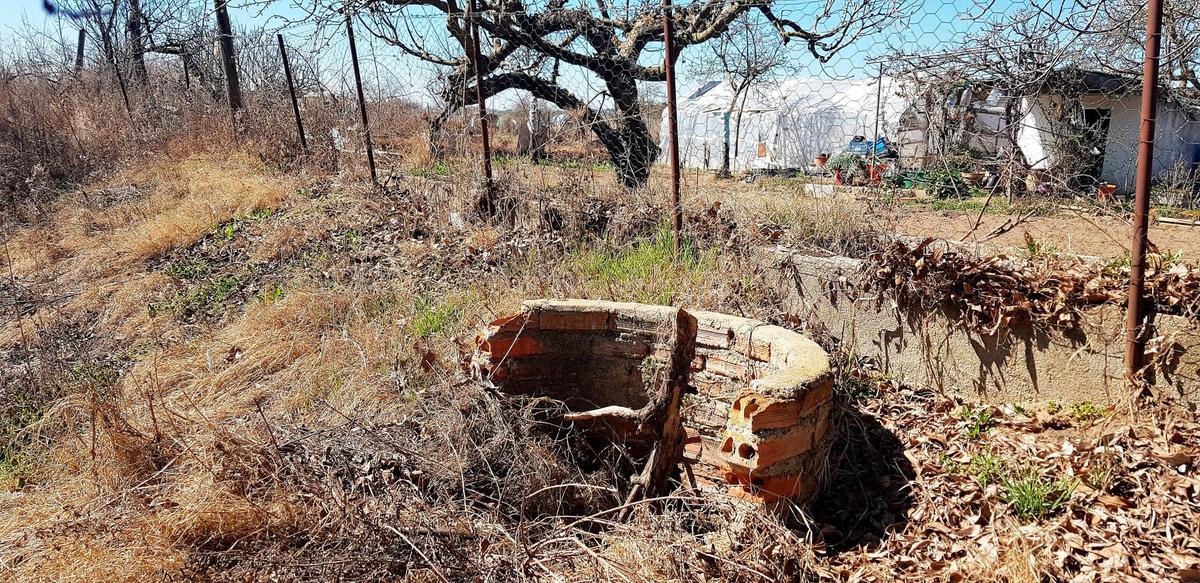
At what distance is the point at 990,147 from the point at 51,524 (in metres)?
8.29

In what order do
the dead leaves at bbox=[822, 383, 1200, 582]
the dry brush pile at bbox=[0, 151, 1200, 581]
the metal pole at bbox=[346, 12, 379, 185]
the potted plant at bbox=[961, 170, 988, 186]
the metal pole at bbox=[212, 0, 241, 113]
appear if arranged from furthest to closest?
1. the metal pole at bbox=[212, 0, 241, 113]
2. the potted plant at bbox=[961, 170, 988, 186]
3. the metal pole at bbox=[346, 12, 379, 185]
4. the dry brush pile at bbox=[0, 151, 1200, 581]
5. the dead leaves at bbox=[822, 383, 1200, 582]

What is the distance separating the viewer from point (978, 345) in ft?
12.7

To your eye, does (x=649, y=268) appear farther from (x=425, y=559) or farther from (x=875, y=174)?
(x=425, y=559)

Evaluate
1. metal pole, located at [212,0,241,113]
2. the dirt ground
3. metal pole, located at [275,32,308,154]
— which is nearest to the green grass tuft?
the dirt ground

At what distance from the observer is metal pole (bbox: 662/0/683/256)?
4.84m

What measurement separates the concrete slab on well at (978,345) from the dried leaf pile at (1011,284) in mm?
62

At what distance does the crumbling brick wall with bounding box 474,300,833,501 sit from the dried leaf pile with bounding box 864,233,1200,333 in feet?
3.07

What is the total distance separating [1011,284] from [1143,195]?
0.70 meters

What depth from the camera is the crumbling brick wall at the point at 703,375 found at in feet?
9.61

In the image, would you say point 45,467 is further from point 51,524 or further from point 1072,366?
point 1072,366

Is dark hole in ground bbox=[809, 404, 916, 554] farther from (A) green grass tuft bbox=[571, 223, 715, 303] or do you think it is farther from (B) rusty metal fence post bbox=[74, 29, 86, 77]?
(B) rusty metal fence post bbox=[74, 29, 86, 77]

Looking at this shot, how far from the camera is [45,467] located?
4.29 meters

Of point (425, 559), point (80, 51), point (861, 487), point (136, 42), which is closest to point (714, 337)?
point (861, 487)

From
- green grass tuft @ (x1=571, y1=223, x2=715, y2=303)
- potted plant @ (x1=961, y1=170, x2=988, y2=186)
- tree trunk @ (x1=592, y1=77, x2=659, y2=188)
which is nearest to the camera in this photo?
green grass tuft @ (x1=571, y1=223, x2=715, y2=303)
